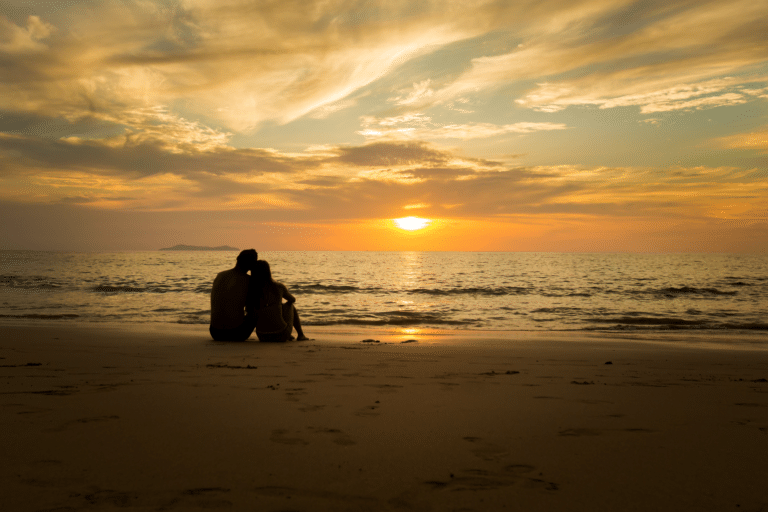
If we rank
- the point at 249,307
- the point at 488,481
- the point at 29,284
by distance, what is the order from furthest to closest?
the point at 29,284 → the point at 249,307 → the point at 488,481

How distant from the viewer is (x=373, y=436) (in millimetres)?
3398

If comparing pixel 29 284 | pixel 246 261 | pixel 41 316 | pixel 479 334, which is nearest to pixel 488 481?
pixel 246 261

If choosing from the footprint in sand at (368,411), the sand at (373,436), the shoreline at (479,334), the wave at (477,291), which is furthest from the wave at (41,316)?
the wave at (477,291)

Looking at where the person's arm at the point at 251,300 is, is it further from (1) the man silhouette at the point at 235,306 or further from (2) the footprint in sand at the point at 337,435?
(2) the footprint in sand at the point at 337,435

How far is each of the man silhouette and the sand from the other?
93.0 inches

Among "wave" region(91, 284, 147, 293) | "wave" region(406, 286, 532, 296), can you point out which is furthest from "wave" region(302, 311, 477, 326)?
"wave" region(91, 284, 147, 293)

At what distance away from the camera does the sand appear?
2.50m

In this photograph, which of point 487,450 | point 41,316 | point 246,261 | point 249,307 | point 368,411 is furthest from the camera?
point 41,316

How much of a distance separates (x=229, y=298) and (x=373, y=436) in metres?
6.33

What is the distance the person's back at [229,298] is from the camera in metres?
8.84

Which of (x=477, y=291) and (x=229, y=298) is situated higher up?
(x=229, y=298)

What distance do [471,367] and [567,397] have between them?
1.92m

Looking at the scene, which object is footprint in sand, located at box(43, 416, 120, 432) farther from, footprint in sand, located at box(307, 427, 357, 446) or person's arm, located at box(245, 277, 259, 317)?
person's arm, located at box(245, 277, 259, 317)

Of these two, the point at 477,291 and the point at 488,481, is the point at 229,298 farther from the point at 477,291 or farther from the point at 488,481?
the point at 477,291
